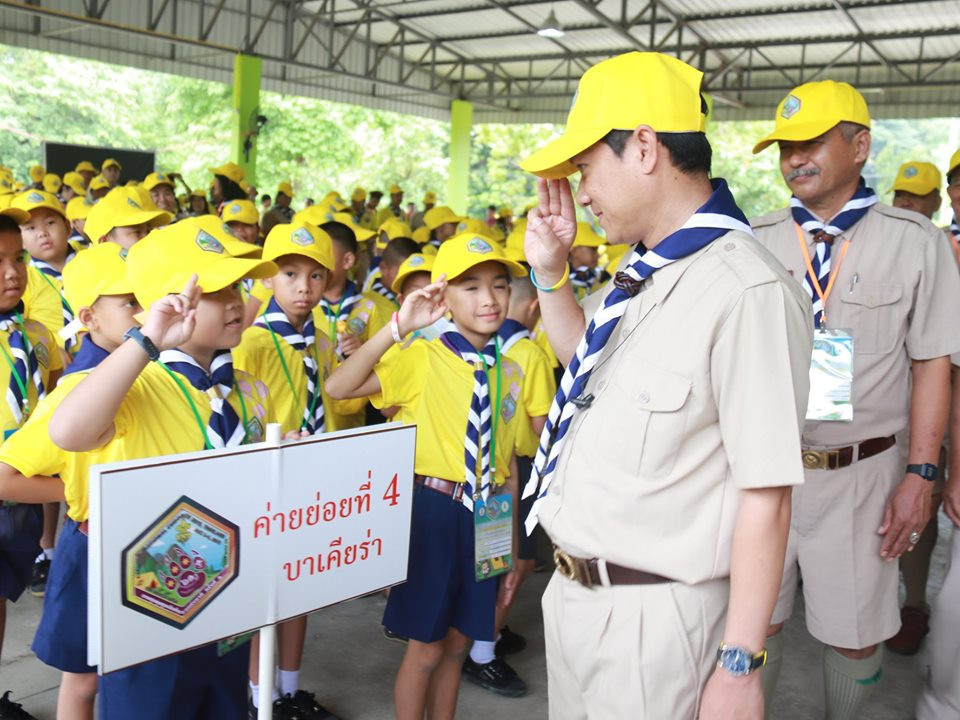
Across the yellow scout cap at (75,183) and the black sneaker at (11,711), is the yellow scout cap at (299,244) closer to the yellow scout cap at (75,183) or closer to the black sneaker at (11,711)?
the black sneaker at (11,711)

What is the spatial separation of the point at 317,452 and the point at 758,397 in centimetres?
84

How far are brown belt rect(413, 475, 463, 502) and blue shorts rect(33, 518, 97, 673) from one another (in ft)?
3.36

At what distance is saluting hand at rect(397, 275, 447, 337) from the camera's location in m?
2.62

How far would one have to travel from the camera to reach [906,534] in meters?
2.64

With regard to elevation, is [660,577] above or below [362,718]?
above

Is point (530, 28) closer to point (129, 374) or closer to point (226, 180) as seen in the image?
point (226, 180)

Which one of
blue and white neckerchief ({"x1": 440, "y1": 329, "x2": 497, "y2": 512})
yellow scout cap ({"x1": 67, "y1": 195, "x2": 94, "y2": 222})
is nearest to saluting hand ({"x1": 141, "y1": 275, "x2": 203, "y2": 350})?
blue and white neckerchief ({"x1": 440, "y1": 329, "x2": 497, "y2": 512})

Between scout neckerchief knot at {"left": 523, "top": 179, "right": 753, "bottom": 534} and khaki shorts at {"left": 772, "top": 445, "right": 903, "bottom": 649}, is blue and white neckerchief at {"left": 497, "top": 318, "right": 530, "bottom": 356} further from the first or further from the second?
scout neckerchief knot at {"left": 523, "top": 179, "right": 753, "bottom": 534}

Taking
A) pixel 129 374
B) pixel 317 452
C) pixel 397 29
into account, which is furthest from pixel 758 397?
pixel 397 29

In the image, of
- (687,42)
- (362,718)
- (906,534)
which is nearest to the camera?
(906,534)

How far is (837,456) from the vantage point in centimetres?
263

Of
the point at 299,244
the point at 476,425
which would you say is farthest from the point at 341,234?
the point at 476,425

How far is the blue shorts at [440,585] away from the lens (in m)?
2.73

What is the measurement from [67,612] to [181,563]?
2.95ft
